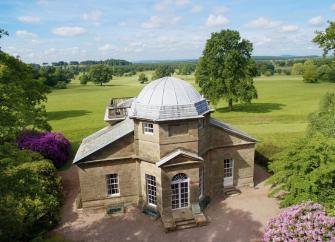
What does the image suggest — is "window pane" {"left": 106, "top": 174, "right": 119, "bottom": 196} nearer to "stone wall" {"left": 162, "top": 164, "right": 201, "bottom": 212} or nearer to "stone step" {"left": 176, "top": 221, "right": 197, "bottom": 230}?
"stone wall" {"left": 162, "top": 164, "right": 201, "bottom": 212}

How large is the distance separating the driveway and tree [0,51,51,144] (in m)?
7.81

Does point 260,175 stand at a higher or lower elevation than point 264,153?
lower

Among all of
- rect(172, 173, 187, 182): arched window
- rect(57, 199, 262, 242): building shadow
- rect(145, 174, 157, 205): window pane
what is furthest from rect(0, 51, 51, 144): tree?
rect(172, 173, 187, 182): arched window

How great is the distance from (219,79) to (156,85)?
36.0 meters

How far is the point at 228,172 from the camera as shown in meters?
25.2

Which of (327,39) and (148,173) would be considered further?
(327,39)

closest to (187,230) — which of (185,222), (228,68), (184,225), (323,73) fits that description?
(184,225)

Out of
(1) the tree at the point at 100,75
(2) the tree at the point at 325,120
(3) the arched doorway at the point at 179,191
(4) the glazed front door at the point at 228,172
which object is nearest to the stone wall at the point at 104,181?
(3) the arched doorway at the point at 179,191

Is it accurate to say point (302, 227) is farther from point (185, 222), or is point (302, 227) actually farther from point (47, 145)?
point (47, 145)

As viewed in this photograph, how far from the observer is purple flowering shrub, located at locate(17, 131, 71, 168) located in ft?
100

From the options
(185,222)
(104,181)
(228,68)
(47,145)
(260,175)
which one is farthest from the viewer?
(228,68)

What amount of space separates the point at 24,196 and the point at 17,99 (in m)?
6.65

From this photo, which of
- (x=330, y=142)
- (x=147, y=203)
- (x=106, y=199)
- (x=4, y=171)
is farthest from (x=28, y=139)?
(x=330, y=142)

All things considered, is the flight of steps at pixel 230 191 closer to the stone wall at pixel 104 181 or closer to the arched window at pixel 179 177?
the arched window at pixel 179 177
